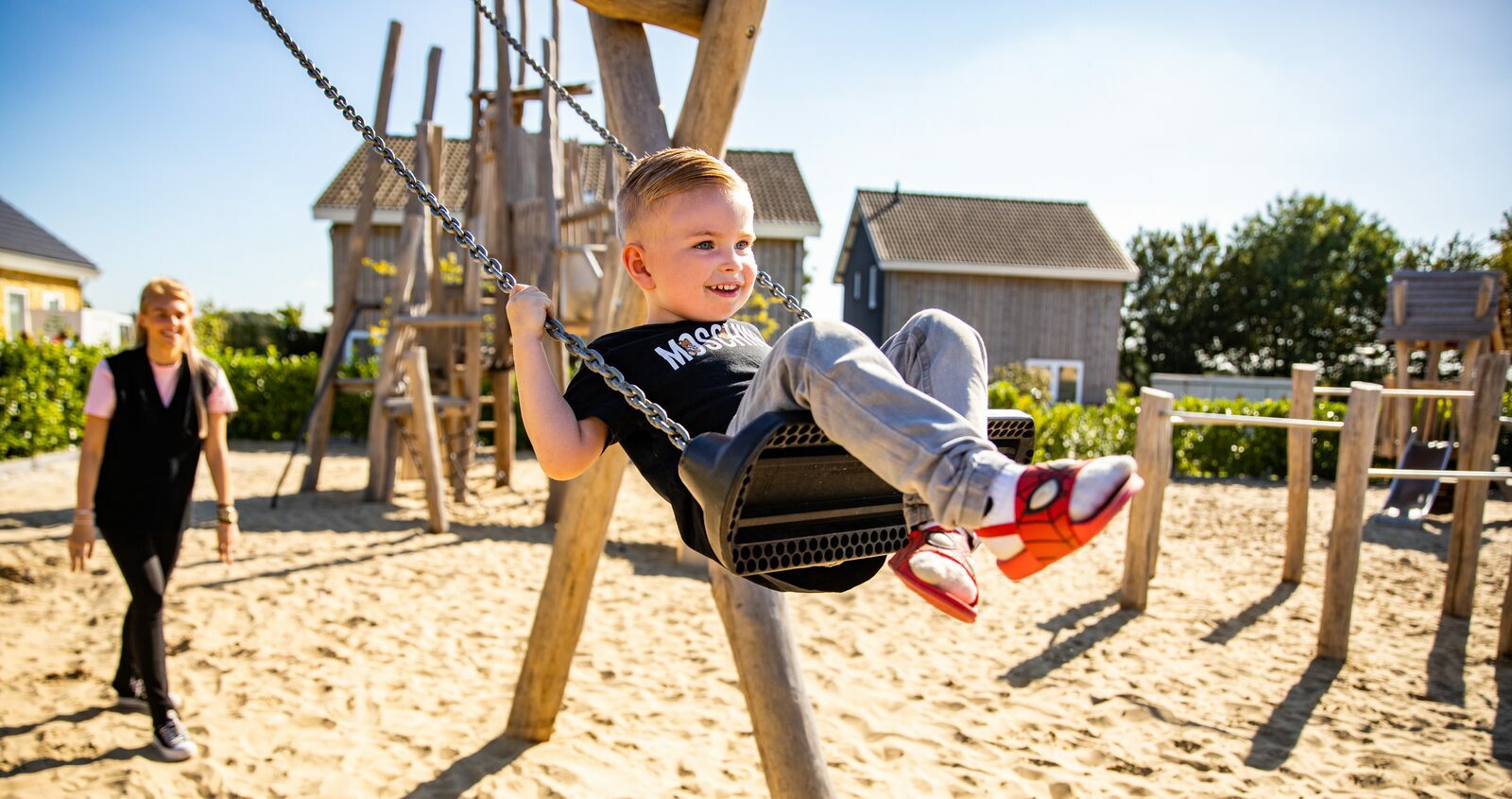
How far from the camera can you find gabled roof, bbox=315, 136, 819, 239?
64.1 feet

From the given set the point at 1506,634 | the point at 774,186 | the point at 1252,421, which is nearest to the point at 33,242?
the point at 774,186

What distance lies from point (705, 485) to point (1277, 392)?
80.1 ft

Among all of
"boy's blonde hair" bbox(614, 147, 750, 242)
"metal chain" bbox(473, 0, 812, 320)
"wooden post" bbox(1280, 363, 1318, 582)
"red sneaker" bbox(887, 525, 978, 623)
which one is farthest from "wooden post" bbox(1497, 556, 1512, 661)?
"boy's blonde hair" bbox(614, 147, 750, 242)

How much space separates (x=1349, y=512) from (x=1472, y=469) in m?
1.73

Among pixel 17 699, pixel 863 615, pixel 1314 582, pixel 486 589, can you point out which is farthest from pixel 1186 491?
pixel 17 699

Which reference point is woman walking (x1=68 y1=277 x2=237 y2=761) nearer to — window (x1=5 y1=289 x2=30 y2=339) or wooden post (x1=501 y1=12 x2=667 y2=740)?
wooden post (x1=501 y1=12 x2=667 y2=740)

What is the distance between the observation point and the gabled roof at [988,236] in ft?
74.3

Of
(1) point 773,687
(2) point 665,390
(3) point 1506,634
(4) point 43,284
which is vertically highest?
(4) point 43,284

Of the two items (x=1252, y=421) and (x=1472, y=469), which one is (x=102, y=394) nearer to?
(x=1252, y=421)

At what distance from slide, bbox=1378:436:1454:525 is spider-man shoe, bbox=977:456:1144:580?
10.9 metres

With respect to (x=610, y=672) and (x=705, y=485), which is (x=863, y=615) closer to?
(x=610, y=672)

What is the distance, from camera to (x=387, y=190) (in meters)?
19.9

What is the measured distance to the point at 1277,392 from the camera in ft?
73.6

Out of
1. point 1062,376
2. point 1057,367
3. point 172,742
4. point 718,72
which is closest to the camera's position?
point 718,72
